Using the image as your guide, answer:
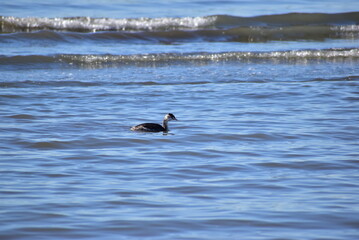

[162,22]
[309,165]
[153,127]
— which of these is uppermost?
[162,22]

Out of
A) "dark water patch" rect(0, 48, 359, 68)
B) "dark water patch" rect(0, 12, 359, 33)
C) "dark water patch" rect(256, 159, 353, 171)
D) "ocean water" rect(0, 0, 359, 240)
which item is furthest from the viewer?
"dark water patch" rect(0, 12, 359, 33)

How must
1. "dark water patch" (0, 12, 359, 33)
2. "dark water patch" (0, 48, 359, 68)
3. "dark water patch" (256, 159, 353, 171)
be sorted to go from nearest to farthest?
"dark water patch" (256, 159, 353, 171)
"dark water patch" (0, 48, 359, 68)
"dark water patch" (0, 12, 359, 33)

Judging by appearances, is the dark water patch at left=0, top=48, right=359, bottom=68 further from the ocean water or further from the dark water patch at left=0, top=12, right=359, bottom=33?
the dark water patch at left=0, top=12, right=359, bottom=33

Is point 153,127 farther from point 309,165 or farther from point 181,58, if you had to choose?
point 181,58

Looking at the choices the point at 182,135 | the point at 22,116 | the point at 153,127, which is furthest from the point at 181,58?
the point at 182,135

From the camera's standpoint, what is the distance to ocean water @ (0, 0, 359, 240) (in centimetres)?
620

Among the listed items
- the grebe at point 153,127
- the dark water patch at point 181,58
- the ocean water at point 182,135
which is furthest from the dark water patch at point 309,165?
the dark water patch at point 181,58

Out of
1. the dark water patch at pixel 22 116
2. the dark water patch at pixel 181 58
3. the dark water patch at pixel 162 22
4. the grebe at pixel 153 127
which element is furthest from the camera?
the dark water patch at pixel 162 22

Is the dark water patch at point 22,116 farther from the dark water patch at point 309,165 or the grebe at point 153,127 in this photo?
the dark water patch at point 309,165

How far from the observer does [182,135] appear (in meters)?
9.92

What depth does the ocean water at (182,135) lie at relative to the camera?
244 inches

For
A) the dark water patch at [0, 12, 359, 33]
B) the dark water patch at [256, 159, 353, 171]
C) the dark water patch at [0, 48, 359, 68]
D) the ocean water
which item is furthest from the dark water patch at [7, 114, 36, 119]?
the dark water patch at [0, 12, 359, 33]

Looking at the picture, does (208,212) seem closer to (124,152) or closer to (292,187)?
(292,187)

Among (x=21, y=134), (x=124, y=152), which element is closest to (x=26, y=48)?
(x=21, y=134)
